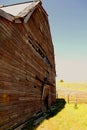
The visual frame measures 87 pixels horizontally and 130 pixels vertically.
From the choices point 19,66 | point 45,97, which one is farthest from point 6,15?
point 45,97

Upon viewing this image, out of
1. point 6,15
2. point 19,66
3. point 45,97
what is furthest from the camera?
point 45,97

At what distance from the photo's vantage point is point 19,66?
30.6 ft

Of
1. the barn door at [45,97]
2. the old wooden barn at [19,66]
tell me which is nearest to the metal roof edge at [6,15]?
the old wooden barn at [19,66]

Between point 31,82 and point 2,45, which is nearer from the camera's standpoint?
point 2,45

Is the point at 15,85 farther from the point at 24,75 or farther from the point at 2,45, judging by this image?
the point at 2,45

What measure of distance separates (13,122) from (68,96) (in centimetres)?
1615

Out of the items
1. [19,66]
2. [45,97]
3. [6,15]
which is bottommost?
[45,97]

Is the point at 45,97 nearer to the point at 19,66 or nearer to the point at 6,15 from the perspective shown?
the point at 19,66

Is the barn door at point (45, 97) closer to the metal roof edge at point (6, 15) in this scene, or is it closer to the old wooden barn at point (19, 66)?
the old wooden barn at point (19, 66)

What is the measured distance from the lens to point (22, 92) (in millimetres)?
9844

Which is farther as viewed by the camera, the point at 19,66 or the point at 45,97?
the point at 45,97

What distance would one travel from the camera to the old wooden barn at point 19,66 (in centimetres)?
769

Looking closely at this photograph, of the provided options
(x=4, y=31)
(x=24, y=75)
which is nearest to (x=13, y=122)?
(x=24, y=75)

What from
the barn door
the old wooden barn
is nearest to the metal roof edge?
the old wooden barn
